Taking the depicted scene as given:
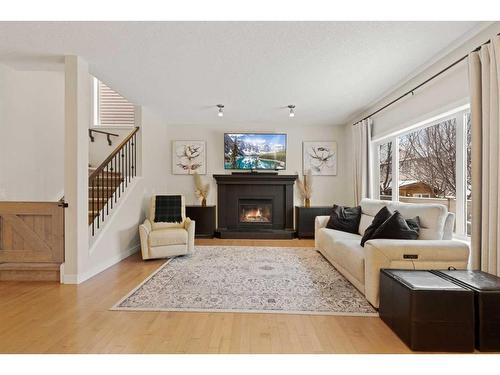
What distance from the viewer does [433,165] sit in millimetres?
3590

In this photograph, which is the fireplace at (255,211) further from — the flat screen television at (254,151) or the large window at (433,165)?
the large window at (433,165)

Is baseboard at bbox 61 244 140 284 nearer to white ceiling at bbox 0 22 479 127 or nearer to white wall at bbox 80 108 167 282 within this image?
white wall at bbox 80 108 167 282

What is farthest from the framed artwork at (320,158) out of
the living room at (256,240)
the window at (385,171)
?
the window at (385,171)

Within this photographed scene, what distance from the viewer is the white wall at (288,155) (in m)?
6.41

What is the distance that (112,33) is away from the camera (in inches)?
102

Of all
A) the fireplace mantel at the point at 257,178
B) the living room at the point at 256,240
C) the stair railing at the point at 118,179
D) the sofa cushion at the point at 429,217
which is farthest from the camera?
the fireplace mantel at the point at 257,178

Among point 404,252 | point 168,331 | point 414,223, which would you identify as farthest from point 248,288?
point 414,223

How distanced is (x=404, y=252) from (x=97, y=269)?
361 centimetres

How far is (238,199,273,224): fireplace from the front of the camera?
6324 mm

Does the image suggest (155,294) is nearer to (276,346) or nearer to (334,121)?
(276,346)

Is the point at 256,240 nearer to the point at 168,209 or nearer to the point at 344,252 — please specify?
the point at 168,209

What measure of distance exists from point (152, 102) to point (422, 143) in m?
4.38

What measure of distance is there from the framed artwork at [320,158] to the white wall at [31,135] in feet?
16.2
